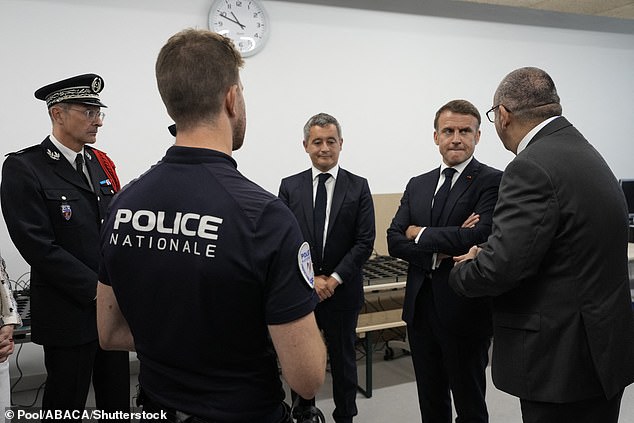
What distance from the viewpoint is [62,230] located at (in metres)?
2.09

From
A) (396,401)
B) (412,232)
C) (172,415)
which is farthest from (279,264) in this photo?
(396,401)

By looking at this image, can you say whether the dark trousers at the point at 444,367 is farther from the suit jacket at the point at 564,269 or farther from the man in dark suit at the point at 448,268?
the suit jacket at the point at 564,269

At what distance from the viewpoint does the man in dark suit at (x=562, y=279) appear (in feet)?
4.85

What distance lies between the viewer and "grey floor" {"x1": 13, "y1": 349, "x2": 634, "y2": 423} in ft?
9.40

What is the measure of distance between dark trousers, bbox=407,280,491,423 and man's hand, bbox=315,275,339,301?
1.42 feet

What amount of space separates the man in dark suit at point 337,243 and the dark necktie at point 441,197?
47 cm

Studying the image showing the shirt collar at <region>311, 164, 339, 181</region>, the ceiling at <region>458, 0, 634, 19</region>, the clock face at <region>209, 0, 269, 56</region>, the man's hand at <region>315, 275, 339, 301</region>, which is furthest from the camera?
the ceiling at <region>458, 0, 634, 19</region>

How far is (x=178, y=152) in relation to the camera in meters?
1.02

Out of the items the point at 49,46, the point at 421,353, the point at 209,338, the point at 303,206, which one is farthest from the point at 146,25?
the point at 209,338

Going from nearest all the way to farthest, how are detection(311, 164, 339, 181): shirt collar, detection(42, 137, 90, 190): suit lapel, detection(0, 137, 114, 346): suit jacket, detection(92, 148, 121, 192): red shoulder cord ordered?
1. detection(0, 137, 114, 346): suit jacket
2. detection(42, 137, 90, 190): suit lapel
3. detection(92, 148, 121, 192): red shoulder cord
4. detection(311, 164, 339, 181): shirt collar

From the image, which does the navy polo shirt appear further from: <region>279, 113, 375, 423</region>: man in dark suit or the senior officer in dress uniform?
<region>279, 113, 375, 423</region>: man in dark suit

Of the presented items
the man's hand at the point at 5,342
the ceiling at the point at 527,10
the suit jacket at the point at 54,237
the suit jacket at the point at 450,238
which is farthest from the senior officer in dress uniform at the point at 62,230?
the ceiling at the point at 527,10

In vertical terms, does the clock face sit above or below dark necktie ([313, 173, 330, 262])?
above

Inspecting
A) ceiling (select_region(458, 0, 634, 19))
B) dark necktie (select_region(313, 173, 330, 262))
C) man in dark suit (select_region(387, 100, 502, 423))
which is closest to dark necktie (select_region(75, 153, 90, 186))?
dark necktie (select_region(313, 173, 330, 262))
